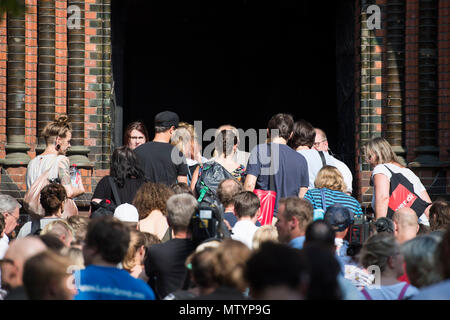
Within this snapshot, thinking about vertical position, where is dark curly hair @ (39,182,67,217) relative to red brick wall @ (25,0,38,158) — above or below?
below

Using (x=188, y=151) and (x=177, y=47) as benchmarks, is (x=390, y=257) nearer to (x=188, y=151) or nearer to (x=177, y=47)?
(x=188, y=151)

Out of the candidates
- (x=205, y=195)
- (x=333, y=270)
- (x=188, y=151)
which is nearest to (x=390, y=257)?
(x=333, y=270)

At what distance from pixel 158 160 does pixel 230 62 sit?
7.63 meters

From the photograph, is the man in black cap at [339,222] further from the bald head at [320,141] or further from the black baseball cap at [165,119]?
the bald head at [320,141]

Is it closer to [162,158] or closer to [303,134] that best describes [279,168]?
[303,134]

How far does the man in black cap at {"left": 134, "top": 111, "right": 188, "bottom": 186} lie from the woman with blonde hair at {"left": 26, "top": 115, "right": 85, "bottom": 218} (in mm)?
684

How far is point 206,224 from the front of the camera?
5262mm

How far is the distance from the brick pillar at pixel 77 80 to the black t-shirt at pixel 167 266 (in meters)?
5.15

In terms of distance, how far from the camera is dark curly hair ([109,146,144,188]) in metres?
7.34

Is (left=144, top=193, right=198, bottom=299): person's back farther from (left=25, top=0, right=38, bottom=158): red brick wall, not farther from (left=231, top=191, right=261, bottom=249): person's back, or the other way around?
(left=25, top=0, right=38, bottom=158): red brick wall

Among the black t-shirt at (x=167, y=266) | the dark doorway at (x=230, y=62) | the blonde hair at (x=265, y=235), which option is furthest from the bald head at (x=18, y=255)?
the dark doorway at (x=230, y=62)

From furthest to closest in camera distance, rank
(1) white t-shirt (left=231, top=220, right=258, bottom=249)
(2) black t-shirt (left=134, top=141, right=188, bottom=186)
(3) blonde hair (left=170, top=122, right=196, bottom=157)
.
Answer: (3) blonde hair (left=170, top=122, right=196, bottom=157) < (2) black t-shirt (left=134, top=141, right=188, bottom=186) < (1) white t-shirt (left=231, top=220, right=258, bottom=249)

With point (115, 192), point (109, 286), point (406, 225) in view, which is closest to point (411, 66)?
point (406, 225)

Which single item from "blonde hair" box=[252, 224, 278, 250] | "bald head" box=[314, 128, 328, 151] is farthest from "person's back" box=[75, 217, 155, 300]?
"bald head" box=[314, 128, 328, 151]
